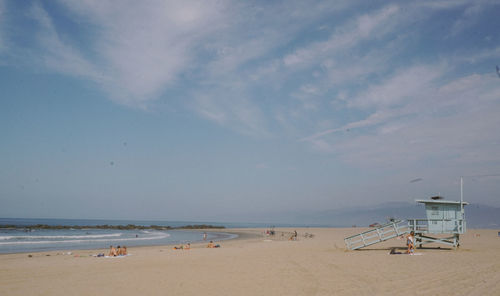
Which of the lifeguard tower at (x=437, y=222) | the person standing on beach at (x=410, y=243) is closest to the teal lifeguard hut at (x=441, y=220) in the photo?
the lifeguard tower at (x=437, y=222)

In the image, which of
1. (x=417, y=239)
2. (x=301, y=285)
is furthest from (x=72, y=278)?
(x=417, y=239)

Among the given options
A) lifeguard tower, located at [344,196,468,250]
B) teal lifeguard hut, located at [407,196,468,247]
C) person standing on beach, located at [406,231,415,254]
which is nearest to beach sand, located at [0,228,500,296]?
person standing on beach, located at [406,231,415,254]

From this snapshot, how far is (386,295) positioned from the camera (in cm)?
931

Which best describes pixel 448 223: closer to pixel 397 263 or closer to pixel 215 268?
pixel 397 263

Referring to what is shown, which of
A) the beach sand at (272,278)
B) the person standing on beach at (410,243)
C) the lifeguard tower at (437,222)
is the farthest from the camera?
the lifeguard tower at (437,222)

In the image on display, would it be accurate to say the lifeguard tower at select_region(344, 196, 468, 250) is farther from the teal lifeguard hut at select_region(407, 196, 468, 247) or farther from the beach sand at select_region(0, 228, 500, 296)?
the beach sand at select_region(0, 228, 500, 296)

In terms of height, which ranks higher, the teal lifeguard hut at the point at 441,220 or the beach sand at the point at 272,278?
the teal lifeguard hut at the point at 441,220

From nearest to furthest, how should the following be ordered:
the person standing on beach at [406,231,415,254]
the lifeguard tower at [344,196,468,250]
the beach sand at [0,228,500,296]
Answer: the beach sand at [0,228,500,296] → the person standing on beach at [406,231,415,254] → the lifeguard tower at [344,196,468,250]

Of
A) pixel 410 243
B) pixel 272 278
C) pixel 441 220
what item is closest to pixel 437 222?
pixel 441 220

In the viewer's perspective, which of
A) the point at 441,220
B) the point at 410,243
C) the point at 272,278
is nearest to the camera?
the point at 272,278

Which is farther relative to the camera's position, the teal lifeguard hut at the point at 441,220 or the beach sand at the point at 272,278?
the teal lifeguard hut at the point at 441,220

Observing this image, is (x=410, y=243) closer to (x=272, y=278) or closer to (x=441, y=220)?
(x=441, y=220)

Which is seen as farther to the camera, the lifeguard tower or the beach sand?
the lifeguard tower

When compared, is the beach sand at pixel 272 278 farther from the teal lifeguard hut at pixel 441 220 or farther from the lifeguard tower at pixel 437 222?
the teal lifeguard hut at pixel 441 220
